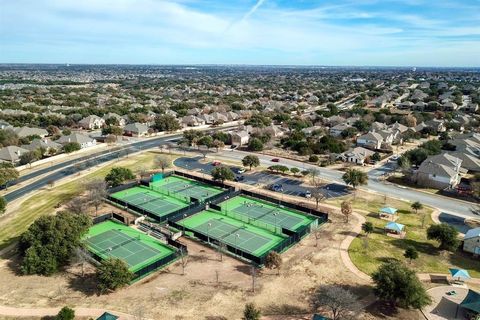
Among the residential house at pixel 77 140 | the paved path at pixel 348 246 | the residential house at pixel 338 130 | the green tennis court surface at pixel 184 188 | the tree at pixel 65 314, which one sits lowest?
the green tennis court surface at pixel 184 188

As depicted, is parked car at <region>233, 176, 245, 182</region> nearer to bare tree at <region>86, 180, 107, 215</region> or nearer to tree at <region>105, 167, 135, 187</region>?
tree at <region>105, 167, 135, 187</region>

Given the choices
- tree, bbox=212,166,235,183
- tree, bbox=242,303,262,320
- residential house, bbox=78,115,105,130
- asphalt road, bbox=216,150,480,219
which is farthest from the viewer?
residential house, bbox=78,115,105,130

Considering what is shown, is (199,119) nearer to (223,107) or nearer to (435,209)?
(223,107)

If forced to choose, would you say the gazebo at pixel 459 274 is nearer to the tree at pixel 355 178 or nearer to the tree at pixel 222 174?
the tree at pixel 355 178

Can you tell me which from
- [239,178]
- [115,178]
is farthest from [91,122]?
[239,178]

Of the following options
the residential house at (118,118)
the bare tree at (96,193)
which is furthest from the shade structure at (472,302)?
the residential house at (118,118)

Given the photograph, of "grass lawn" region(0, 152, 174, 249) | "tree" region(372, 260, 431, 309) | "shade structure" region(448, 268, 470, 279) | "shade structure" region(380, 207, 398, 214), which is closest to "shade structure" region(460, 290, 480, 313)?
"tree" region(372, 260, 431, 309)
